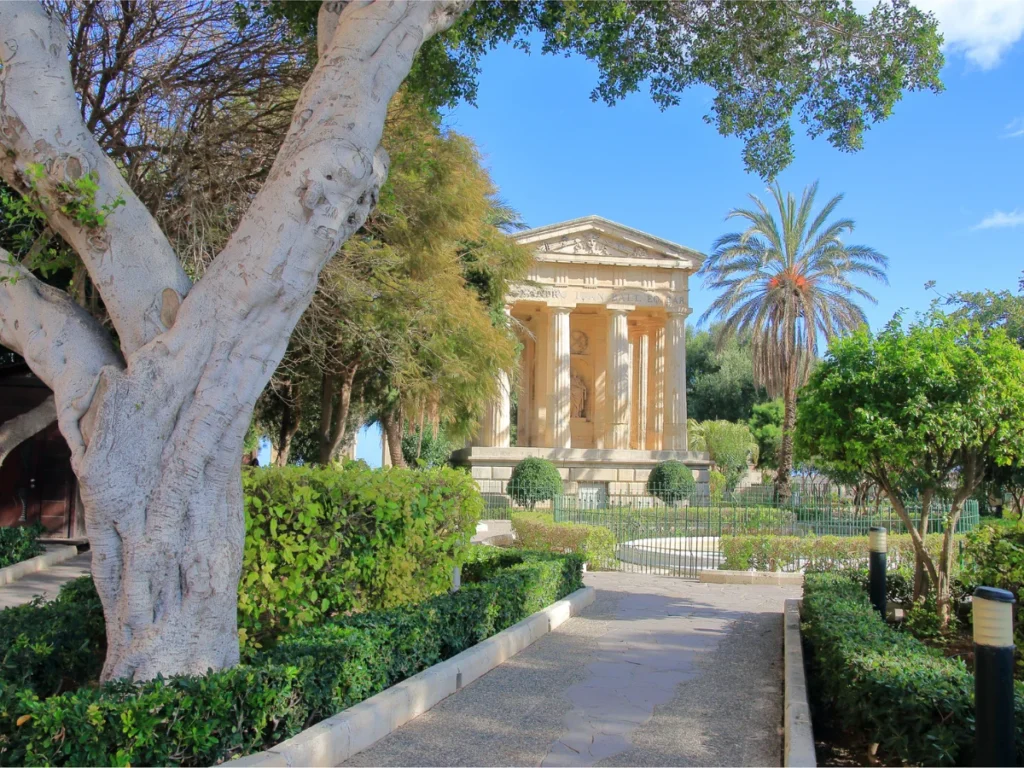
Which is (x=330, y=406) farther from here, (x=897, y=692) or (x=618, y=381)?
(x=618, y=381)

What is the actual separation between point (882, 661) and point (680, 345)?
32160 millimetres

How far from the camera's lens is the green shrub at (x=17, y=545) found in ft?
43.2

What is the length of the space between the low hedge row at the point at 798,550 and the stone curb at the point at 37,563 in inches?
475

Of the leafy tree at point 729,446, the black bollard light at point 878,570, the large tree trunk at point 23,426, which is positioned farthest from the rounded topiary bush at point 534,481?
the black bollard light at point 878,570

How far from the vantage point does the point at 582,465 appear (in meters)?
34.3

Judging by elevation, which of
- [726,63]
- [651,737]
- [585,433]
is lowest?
[651,737]

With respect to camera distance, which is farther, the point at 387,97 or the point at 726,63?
the point at 726,63

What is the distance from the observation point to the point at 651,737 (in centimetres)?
532

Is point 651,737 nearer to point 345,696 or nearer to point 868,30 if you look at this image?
point 345,696

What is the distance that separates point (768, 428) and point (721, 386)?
219 inches

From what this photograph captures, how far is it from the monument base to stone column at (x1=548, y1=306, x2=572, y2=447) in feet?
3.54

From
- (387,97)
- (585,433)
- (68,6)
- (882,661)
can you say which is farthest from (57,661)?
(585,433)

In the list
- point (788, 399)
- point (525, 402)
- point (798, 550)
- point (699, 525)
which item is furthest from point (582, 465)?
point (798, 550)

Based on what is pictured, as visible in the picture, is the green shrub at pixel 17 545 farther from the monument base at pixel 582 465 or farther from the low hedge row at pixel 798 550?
the monument base at pixel 582 465
